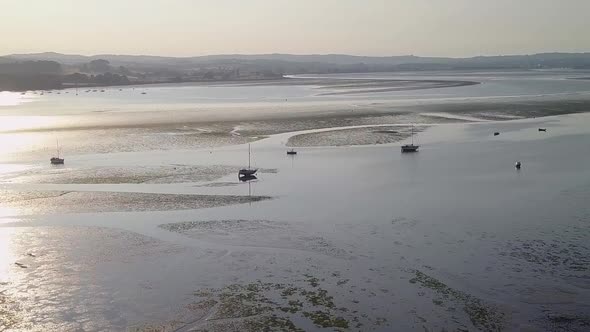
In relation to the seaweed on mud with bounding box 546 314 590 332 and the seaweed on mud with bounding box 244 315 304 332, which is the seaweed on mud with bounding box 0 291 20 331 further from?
the seaweed on mud with bounding box 546 314 590 332

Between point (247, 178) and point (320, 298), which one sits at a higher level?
point (247, 178)

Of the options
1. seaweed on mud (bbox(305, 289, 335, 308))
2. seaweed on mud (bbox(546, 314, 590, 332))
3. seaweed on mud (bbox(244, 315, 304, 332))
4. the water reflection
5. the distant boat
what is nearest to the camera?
seaweed on mud (bbox(546, 314, 590, 332))

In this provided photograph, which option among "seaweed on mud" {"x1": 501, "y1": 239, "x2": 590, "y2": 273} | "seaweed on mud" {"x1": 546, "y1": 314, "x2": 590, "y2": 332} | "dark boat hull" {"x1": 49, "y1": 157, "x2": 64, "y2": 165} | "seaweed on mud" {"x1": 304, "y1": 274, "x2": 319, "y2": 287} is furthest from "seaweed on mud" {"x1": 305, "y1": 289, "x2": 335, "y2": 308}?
"dark boat hull" {"x1": 49, "y1": 157, "x2": 64, "y2": 165}

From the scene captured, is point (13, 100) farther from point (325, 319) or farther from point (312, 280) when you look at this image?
point (325, 319)

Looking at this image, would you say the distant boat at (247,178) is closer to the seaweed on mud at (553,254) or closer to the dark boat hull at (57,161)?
the dark boat hull at (57,161)

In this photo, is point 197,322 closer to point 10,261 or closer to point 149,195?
point 10,261

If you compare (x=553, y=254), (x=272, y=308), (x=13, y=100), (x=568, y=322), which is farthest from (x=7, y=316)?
(x=13, y=100)

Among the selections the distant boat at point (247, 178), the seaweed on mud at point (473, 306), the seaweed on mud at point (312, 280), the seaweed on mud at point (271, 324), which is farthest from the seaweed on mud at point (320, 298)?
the distant boat at point (247, 178)

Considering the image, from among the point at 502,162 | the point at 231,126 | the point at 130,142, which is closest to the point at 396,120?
the point at 231,126
